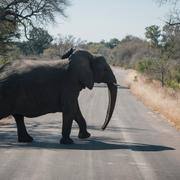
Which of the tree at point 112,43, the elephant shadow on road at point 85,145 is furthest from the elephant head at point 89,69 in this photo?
A: the tree at point 112,43

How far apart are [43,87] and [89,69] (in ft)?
4.88

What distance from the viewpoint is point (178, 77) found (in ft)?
131

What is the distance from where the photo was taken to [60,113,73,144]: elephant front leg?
1471 cm

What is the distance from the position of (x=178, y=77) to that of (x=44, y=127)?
22.2 m

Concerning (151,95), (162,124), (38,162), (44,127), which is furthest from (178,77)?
(38,162)

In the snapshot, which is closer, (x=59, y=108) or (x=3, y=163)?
(x=3, y=163)

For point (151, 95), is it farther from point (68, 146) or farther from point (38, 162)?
point (38, 162)

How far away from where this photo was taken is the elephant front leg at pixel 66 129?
48.3 ft

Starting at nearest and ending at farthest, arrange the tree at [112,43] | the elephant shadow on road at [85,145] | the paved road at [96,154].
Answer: the paved road at [96,154], the elephant shadow on road at [85,145], the tree at [112,43]

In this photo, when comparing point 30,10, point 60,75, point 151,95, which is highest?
point 30,10

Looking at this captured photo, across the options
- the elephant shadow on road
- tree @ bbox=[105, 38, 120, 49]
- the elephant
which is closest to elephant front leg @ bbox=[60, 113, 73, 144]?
the elephant

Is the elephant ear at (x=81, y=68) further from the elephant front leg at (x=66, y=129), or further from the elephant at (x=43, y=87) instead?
the elephant front leg at (x=66, y=129)

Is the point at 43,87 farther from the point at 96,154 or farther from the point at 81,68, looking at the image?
the point at 96,154

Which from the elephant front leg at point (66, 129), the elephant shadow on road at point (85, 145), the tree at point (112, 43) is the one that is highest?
the elephant front leg at point (66, 129)
